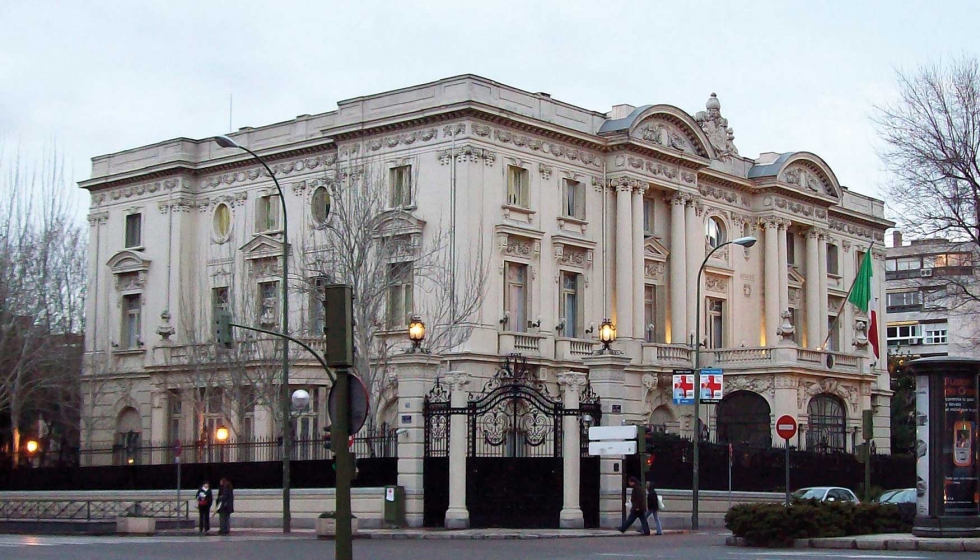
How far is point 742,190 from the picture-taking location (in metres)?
64.9

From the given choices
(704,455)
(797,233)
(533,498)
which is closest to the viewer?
(533,498)

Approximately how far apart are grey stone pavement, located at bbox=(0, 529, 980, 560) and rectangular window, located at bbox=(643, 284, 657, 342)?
72.2 ft

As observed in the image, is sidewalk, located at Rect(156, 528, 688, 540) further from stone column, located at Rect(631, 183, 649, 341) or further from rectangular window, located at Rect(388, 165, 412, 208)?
stone column, located at Rect(631, 183, 649, 341)

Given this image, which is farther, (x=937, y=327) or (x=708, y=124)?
(x=937, y=327)

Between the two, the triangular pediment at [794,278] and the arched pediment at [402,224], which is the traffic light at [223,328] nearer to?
the arched pediment at [402,224]

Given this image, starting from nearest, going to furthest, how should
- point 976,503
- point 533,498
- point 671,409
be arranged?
point 976,503, point 533,498, point 671,409

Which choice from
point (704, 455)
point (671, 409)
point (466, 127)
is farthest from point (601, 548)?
point (671, 409)

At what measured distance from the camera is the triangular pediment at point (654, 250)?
193 ft

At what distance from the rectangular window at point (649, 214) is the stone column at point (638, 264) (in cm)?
197

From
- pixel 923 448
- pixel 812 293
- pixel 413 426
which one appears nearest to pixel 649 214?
pixel 812 293

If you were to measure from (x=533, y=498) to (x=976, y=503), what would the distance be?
11889 mm

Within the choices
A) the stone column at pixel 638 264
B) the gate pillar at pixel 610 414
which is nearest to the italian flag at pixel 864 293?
the stone column at pixel 638 264

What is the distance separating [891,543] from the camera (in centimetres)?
2717

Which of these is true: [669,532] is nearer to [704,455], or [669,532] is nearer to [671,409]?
[704,455]
